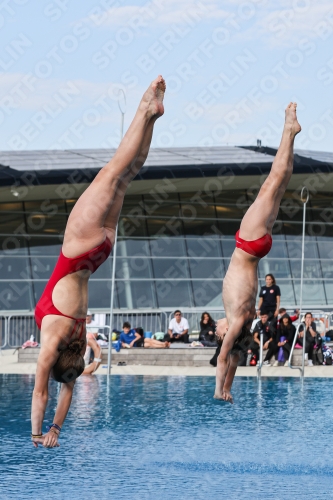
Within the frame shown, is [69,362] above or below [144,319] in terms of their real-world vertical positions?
below

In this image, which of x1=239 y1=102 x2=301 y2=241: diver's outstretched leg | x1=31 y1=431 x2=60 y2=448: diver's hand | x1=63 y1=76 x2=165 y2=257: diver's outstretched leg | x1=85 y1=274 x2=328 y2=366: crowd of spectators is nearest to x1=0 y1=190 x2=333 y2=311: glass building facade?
x1=85 y1=274 x2=328 y2=366: crowd of spectators

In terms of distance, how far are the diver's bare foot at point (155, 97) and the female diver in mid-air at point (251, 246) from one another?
158 cm

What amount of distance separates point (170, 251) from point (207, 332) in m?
11.1

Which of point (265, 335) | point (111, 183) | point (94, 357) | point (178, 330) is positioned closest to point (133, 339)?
point (178, 330)

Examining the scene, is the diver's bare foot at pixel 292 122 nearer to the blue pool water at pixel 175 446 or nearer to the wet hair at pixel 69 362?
the wet hair at pixel 69 362

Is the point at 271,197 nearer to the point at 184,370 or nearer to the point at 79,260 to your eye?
the point at 79,260

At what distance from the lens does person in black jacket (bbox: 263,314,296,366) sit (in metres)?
19.7

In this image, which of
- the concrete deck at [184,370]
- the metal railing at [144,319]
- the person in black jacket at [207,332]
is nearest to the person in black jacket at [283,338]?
the concrete deck at [184,370]

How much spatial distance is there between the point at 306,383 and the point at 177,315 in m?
5.80

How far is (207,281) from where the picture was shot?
108ft

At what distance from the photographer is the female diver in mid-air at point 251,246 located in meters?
7.44

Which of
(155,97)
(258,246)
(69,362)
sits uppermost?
(155,97)

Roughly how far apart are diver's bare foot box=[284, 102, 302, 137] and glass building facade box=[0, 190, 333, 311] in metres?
23.4

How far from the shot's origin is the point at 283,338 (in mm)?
19984
